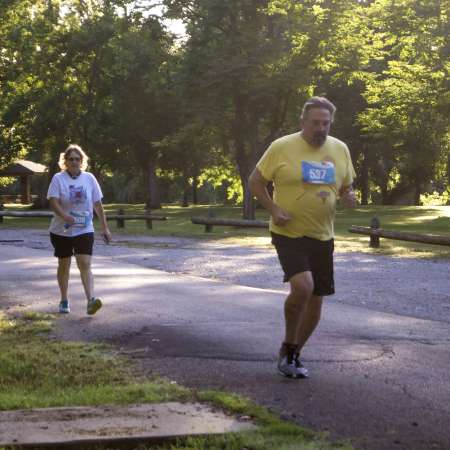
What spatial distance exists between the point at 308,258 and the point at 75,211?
389 centimetres

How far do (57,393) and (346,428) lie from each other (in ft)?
6.10

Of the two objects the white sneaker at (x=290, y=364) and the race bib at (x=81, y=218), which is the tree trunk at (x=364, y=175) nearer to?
the race bib at (x=81, y=218)

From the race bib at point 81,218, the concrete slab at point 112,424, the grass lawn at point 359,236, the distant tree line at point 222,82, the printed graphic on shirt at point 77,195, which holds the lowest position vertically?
the grass lawn at point 359,236

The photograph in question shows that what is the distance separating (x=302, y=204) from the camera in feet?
19.8

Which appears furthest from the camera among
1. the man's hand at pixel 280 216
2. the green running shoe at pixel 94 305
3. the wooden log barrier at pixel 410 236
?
the wooden log barrier at pixel 410 236

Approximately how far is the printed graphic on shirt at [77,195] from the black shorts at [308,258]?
367cm

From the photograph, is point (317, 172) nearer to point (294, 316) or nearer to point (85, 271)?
point (294, 316)

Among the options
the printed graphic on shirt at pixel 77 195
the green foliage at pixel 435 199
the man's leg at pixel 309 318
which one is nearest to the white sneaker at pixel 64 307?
the printed graphic on shirt at pixel 77 195

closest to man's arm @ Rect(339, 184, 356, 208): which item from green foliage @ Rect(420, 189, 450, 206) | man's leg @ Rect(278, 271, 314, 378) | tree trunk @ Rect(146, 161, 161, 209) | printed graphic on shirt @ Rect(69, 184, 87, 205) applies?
man's leg @ Rect(278, 271, 314, 378)

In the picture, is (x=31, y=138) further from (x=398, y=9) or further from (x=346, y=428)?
(x=346, y=428)

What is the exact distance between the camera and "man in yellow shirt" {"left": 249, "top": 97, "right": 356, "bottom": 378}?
19.8ft

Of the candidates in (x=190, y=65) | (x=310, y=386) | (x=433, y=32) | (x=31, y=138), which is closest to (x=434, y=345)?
(x=310, y=386)

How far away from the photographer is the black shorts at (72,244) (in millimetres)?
9508

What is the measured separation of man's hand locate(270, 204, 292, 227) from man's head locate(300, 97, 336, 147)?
0.49 m
